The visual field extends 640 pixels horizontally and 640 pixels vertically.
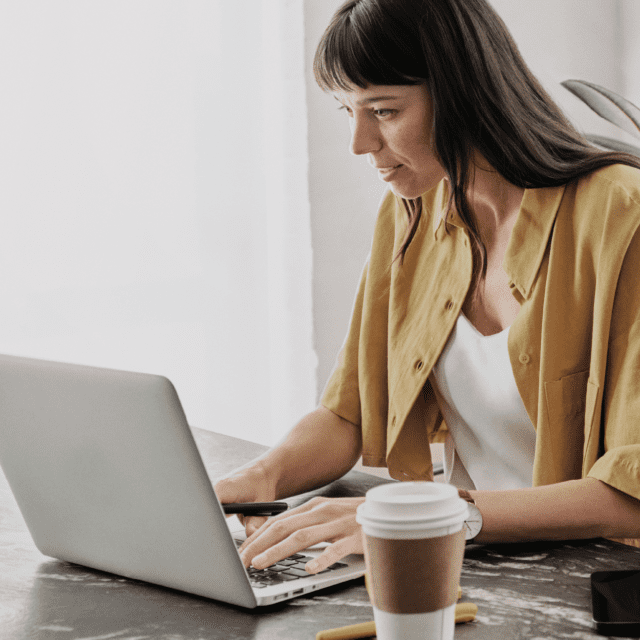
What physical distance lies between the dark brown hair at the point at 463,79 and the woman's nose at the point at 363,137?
0.06 m

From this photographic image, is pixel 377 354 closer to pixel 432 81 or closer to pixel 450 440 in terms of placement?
pixel 450 440

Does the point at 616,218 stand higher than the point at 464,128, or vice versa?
the point at 464,128

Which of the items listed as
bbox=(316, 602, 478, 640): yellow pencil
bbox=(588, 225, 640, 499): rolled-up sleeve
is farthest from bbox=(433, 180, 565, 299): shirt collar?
bbox=(316, 602, 478, 640): yellow pencil

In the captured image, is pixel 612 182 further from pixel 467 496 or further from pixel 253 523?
pixel 253 523

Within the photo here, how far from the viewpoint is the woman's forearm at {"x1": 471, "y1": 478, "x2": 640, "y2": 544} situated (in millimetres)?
863

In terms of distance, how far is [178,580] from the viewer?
74 cm

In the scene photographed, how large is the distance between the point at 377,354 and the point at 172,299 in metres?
1.51

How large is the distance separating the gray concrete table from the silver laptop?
0.02 meters

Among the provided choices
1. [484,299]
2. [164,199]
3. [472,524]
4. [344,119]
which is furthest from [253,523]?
[344,119]

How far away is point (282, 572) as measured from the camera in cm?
77

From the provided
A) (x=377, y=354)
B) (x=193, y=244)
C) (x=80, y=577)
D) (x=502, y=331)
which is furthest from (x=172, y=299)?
(x=80, y=577)

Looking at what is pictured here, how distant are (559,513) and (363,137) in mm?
602

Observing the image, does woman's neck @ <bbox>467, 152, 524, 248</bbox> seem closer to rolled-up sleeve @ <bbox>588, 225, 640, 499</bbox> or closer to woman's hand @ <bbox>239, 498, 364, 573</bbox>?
rolled-up sleeve @ <bbox>588, 225, 640, 499</bbox>

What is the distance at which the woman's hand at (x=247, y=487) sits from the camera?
1.04 metres
